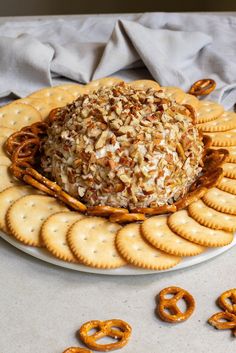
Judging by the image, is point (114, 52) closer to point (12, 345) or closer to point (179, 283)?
point (179, 283)

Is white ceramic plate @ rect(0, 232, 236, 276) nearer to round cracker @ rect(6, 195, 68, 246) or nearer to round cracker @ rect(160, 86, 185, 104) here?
round cracker @ rect(6, 195, 68, 246)

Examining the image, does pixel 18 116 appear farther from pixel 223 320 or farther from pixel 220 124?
pixel 223 320

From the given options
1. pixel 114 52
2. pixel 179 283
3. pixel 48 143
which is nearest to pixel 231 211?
pixel 179 283

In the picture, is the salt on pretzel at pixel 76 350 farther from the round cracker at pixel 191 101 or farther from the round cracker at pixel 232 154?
the round cracker at pixel 191 101

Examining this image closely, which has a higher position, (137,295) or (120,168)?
(120,168)

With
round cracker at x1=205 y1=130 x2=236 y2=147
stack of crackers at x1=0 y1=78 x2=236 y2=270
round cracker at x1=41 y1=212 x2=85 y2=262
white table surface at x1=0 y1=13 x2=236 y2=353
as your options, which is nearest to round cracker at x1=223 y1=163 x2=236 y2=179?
stack of crackers at x1=0 y1=78 x2=236 y2=270
